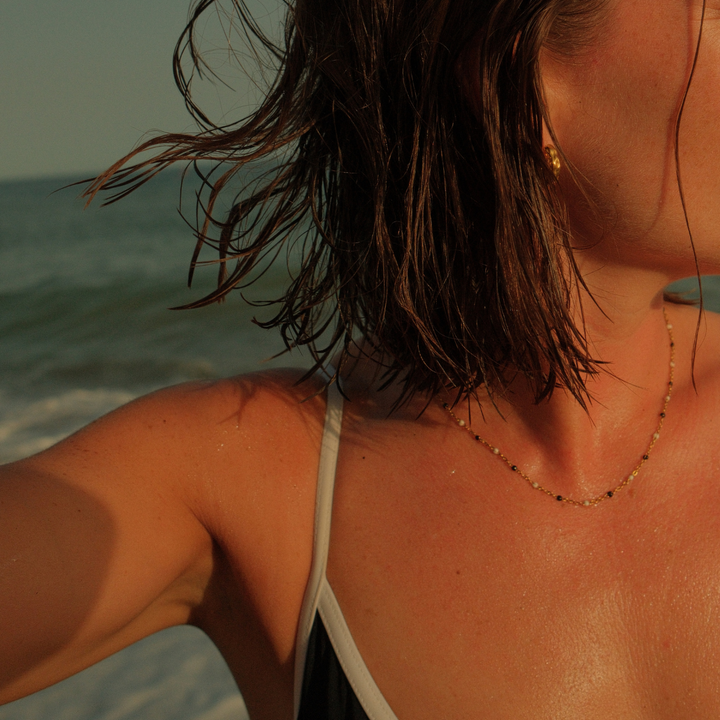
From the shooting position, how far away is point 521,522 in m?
1.41

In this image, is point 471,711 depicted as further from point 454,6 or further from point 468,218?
point 454,6

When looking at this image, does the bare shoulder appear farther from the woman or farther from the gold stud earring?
the gold stud earring

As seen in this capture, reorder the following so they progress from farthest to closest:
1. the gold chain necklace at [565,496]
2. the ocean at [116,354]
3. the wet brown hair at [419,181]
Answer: the ocean at [116,354]
the gold chain necklace at [565,496]
the wet brown hair at [419,181]

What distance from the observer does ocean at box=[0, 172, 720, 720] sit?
2.98 metres

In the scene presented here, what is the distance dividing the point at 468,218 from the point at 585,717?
2.90 ft

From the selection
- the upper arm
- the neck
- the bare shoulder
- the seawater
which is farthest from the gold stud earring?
the seawater

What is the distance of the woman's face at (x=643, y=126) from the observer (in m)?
1.17

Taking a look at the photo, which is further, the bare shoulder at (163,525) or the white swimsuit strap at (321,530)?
the white swimsuit strap at (321,530)

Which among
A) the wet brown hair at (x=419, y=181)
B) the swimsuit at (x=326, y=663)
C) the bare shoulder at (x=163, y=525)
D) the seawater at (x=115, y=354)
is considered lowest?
the seawater at (x=115, y=354)

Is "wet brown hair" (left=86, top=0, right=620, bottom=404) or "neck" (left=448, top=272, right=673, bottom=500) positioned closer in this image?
"wet brown hair" (left=86, top=0, right=620, bottom=404)

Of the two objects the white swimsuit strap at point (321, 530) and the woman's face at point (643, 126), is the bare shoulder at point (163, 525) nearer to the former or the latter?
the white swimsuit strap at point (321, 530)

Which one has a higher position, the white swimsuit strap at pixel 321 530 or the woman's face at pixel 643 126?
the woman's face at pixel 643 126

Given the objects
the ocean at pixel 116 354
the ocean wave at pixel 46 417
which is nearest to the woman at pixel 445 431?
the ocean at pixel 116 354

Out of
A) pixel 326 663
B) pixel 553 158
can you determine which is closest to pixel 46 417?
pixel 326 663
